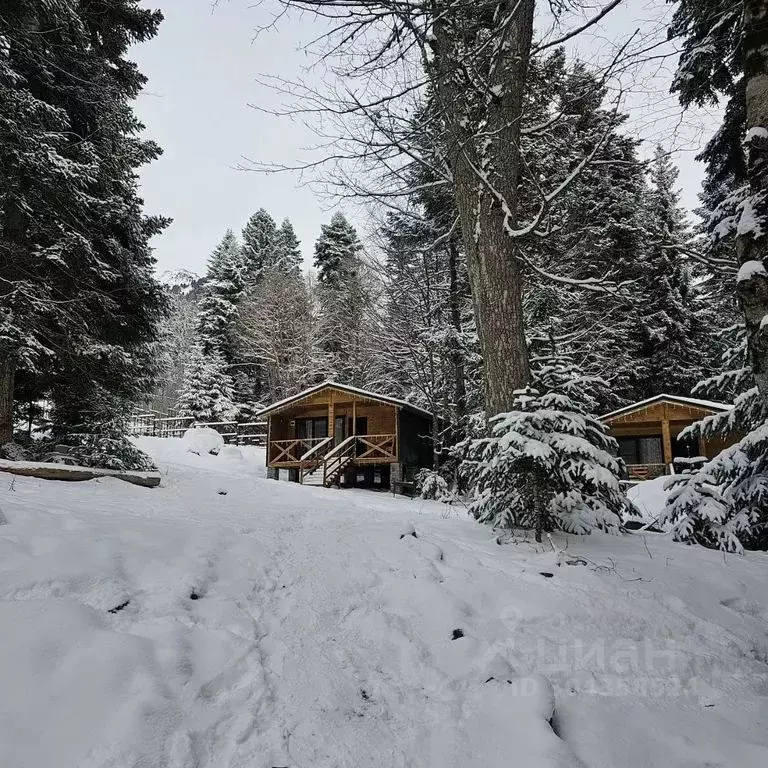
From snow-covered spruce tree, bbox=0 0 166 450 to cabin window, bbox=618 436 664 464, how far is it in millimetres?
16549

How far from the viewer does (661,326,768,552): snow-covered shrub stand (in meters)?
4.16

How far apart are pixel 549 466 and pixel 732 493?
2240mm

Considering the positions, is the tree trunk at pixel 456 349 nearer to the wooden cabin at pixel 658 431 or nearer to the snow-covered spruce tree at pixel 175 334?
the wooden cabin at pixel 658 431

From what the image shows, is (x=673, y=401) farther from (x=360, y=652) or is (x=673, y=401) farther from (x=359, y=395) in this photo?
(x=360, y=652)

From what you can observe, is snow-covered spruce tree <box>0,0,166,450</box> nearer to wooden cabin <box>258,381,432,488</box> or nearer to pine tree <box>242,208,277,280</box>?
wooden cabin <box>258,381,432,488</box>

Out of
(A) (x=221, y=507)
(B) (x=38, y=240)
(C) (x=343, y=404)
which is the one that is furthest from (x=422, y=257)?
(A) (x=221, y=507)

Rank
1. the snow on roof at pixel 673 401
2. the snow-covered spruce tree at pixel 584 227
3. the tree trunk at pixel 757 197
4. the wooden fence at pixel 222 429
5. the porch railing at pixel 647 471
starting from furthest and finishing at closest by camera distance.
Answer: the wooden fence at pixel 222 429
the porch railing at pixel 647 471
the snow on roof at pixel 673 401
the snow-covered spruce tree at pixel 584 227
the tree trunk at pixel 757 197

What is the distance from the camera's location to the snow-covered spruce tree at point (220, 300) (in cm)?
2484

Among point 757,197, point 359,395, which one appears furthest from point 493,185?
point 359,395

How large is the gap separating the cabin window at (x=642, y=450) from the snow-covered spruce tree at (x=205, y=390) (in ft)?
58.5

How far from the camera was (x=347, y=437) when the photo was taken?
56.6 ft

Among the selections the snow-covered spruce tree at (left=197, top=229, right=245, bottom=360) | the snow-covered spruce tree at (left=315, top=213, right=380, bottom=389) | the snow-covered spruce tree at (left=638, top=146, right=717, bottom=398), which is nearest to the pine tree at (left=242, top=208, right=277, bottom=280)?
the snow-covered spruce tree at (left=197, top=229, right=245, bottom=360)

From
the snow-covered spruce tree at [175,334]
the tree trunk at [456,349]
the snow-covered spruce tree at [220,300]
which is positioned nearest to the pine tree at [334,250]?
the snow-covered spruce tree at [220,300]

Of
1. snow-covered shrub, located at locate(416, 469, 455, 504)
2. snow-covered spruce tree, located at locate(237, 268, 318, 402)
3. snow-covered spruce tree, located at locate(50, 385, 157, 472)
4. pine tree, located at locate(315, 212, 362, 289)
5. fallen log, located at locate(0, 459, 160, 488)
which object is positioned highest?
pine tree, located at locate(315, 212, 362, 289)
